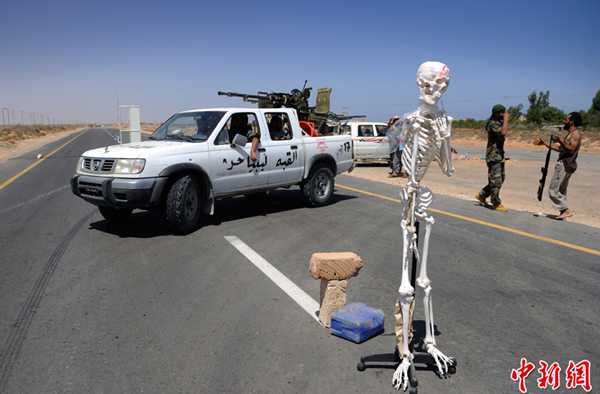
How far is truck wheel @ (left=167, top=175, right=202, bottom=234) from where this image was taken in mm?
6754

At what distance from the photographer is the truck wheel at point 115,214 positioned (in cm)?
752

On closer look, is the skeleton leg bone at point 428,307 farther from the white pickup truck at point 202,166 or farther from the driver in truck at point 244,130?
the driver in truck at point 244,130

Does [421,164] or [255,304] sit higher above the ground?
[421,164]

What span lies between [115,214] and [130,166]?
1370 mm

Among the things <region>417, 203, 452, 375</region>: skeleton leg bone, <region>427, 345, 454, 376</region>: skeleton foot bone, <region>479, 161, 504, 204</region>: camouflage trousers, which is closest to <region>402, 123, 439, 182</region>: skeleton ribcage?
<region>417, 203, 452, 375</region>: skeleton leg bone

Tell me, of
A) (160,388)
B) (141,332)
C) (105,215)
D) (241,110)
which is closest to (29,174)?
(105,215)

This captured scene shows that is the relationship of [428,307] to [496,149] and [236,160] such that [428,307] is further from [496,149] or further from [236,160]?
[496,149]

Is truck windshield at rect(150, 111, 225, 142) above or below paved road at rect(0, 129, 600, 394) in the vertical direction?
above

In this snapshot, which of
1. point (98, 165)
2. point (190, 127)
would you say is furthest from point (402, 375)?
point (190, 127)

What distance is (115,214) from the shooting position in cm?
761

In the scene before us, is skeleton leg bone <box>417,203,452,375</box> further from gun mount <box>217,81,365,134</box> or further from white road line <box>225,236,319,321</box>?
gun mount <box>217,81,365,134</box>

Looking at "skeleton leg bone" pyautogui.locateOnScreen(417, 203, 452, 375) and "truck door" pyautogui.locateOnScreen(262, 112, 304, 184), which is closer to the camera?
"skeleton leg bone" pyautogui.locateOnScreen(417, 203, 452, 375)

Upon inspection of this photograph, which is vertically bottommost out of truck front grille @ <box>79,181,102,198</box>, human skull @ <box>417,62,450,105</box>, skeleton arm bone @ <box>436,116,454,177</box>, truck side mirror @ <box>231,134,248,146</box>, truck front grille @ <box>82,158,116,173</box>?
truck front grille @ <box>79,181,102,198</box>

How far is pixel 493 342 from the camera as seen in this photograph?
3.71m
